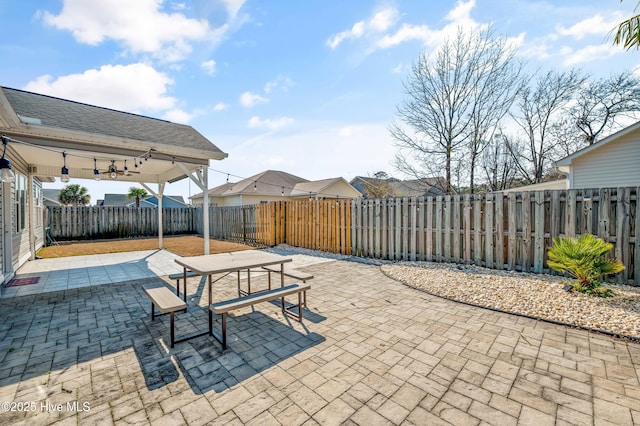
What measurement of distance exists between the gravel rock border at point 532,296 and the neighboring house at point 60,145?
6.16 m

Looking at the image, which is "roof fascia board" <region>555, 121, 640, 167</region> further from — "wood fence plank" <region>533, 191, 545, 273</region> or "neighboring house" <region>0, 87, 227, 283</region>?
"neighboring house" <region>0, 87, 227, 283</region>

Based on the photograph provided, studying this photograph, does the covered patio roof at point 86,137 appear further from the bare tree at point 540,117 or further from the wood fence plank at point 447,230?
the bare tree at point 540,117

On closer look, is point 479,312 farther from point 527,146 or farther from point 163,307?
point 527,146

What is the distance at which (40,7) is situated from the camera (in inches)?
194

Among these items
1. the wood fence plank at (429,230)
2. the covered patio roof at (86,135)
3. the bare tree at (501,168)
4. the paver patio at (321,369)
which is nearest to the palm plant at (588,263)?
the paver patio at (321,369)

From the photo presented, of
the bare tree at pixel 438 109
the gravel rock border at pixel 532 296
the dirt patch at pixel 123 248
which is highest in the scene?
the bare tree at pixel 438 109

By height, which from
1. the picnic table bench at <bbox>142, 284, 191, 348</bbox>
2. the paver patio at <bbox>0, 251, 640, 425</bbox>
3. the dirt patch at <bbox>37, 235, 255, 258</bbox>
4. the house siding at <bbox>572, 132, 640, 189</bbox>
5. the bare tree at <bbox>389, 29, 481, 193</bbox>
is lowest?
the dirt patch at <bbox>37, 235, 255, 258</bbox>

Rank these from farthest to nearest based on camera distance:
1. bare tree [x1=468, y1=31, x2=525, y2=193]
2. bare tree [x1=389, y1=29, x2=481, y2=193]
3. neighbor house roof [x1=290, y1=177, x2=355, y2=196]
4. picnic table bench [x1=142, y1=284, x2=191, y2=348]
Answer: neighbor house roof [x1=290, y1=177, x2=355, y2=196]
bare tree [x1=389, y1=29, x2=481, y2=193]
bare tree [x1=468, y1=31, x2=525, y2=193]
picnic table bench [x1=142, y1=284, x2=191, y2=348]

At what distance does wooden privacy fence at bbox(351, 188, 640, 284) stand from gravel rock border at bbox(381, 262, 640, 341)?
0.41 meters

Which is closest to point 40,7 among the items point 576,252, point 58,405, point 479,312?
point 58,405

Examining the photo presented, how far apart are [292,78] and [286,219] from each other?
519cm

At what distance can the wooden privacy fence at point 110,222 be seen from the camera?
14.2 meters

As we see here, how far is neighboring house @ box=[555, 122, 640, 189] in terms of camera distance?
→ 824 cm

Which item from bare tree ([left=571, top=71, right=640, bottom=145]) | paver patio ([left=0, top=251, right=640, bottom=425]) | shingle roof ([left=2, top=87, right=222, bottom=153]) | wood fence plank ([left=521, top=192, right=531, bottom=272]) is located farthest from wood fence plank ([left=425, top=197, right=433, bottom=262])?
bare tree ([left=571, top=71, right=640, bottom=145])
